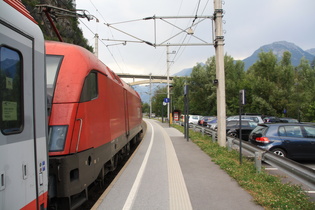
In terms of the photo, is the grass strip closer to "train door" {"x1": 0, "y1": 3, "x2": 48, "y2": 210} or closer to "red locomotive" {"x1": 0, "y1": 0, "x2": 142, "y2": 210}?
"red locomotive" {"x1": 0, "y1": 0, "x2": 142, "y2": 210}

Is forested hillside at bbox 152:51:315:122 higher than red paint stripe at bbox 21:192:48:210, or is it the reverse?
forested hillside at bbox 152:51:315:122

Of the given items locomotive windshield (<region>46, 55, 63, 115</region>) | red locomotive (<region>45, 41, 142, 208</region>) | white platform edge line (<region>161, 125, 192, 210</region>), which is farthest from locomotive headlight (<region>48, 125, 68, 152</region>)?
white platform edge line (<region>161, 125, 192, 210</region>)

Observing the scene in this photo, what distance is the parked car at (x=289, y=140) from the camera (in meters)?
9.33

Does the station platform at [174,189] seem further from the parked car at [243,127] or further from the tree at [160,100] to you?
the tree at [160,100]

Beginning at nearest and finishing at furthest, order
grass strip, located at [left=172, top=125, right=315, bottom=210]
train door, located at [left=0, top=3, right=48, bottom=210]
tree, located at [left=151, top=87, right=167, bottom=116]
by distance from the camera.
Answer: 1. train door, located at [left=0, top=3, right=48, bottom=210]
2. grass strip, located at [left=172, top=125, right=315, bottom=210]
3. tree, located at [left=151, top=87, right=167, bottom=116]

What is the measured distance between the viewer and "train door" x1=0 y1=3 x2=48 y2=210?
245 centimetres

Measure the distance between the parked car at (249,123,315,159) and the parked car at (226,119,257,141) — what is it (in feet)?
24.3

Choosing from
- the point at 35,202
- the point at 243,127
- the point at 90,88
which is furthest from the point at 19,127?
the point at 243,127

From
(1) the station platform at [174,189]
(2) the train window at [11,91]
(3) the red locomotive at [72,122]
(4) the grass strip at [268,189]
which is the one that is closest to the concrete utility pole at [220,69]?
(1) the station platform at [174,189]

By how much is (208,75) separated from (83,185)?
4730 centimetres

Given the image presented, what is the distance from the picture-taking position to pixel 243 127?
1722 centimetres

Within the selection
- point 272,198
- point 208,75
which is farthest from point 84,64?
point 208,75

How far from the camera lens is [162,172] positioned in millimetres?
8023

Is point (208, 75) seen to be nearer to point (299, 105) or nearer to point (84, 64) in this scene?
point (299, 105)
